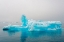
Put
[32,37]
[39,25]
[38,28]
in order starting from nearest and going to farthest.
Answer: [32,37], [39,25], [38,28]

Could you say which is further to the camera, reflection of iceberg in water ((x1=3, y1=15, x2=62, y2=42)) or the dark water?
reflection of iceberg in water ((x1=3, y1=15, x2=62, y2=42))

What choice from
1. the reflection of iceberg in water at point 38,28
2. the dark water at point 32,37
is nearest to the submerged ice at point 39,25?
the reflection of iceberg in water at point 38,28

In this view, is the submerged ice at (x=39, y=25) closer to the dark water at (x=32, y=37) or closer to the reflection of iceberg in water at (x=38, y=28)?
the reflection of iceberg in water at (x=38, y=28)

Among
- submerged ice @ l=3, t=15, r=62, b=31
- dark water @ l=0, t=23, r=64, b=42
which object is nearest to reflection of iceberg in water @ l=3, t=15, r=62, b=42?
submerged ice @ l=3, t=15, r=62, b=31

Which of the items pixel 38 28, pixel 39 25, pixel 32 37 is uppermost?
pixel 39 25

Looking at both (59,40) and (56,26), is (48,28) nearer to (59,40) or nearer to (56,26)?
(56,26)

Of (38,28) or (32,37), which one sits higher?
(38,28)

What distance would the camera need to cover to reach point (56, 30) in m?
6.50

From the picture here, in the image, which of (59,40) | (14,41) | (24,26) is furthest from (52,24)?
(14,41)

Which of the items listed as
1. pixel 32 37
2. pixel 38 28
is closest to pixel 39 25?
pixel 38 28

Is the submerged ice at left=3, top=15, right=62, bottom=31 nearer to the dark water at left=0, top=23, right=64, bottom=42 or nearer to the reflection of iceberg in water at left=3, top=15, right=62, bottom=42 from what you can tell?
the reflection of iceberg in water at left=3, top=15, right=62, bottom=42

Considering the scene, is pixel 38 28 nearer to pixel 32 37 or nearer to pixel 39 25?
pixel 39 25

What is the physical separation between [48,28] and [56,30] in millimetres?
374

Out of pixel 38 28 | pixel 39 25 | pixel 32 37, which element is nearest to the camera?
pixel 32 37
